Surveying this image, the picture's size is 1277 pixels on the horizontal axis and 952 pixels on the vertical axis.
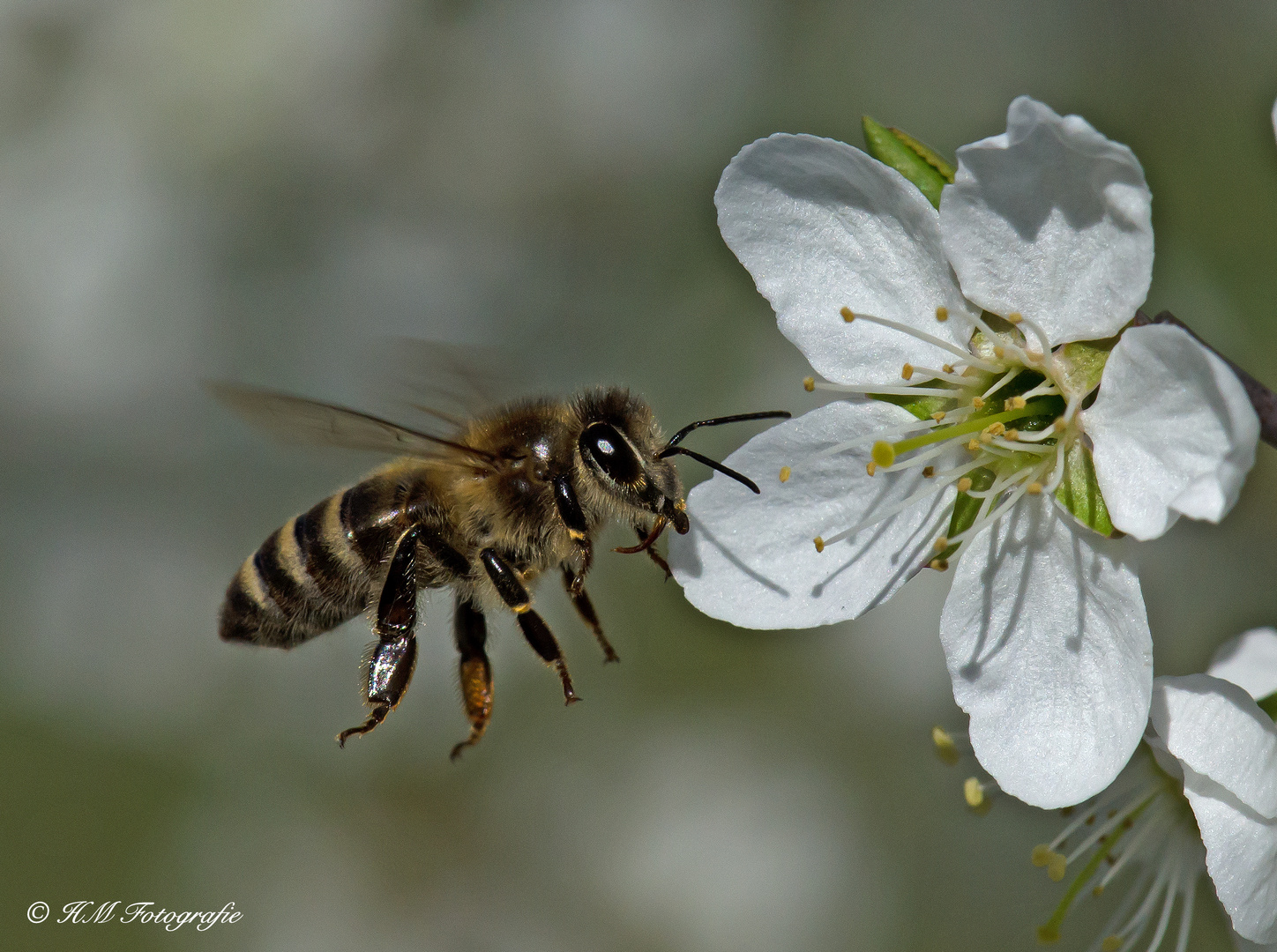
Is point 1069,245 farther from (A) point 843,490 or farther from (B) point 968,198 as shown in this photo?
(A) point 843,490

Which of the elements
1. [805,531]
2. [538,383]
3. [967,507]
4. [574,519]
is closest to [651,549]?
[574,519]

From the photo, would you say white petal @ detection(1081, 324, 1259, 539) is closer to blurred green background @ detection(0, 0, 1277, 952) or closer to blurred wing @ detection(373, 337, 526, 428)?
blurred wing @ detection(373, 337, 526, 428)

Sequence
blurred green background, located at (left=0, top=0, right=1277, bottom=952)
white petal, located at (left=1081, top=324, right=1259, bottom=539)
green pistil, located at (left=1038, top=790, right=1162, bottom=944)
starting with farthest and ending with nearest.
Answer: blurred green background, located at (left=0, top=0, right=1277, bottom=952)
green pistil, located at (left=1038, top=790, right=1162, bottom=944)
white petal, located at (left=1081, top=324, right=1259, bottom=539)

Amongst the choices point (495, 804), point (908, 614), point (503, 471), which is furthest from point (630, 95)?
point (503, 471)

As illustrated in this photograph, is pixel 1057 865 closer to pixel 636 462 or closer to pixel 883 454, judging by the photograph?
pixel 883 454

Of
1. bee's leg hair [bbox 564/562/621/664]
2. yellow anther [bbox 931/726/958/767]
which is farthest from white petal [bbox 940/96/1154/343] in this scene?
bee's leg hair [bbox 564/562/621/664]

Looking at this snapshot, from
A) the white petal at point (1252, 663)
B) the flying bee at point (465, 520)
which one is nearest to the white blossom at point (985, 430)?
the flying bee at point (465, 520)
